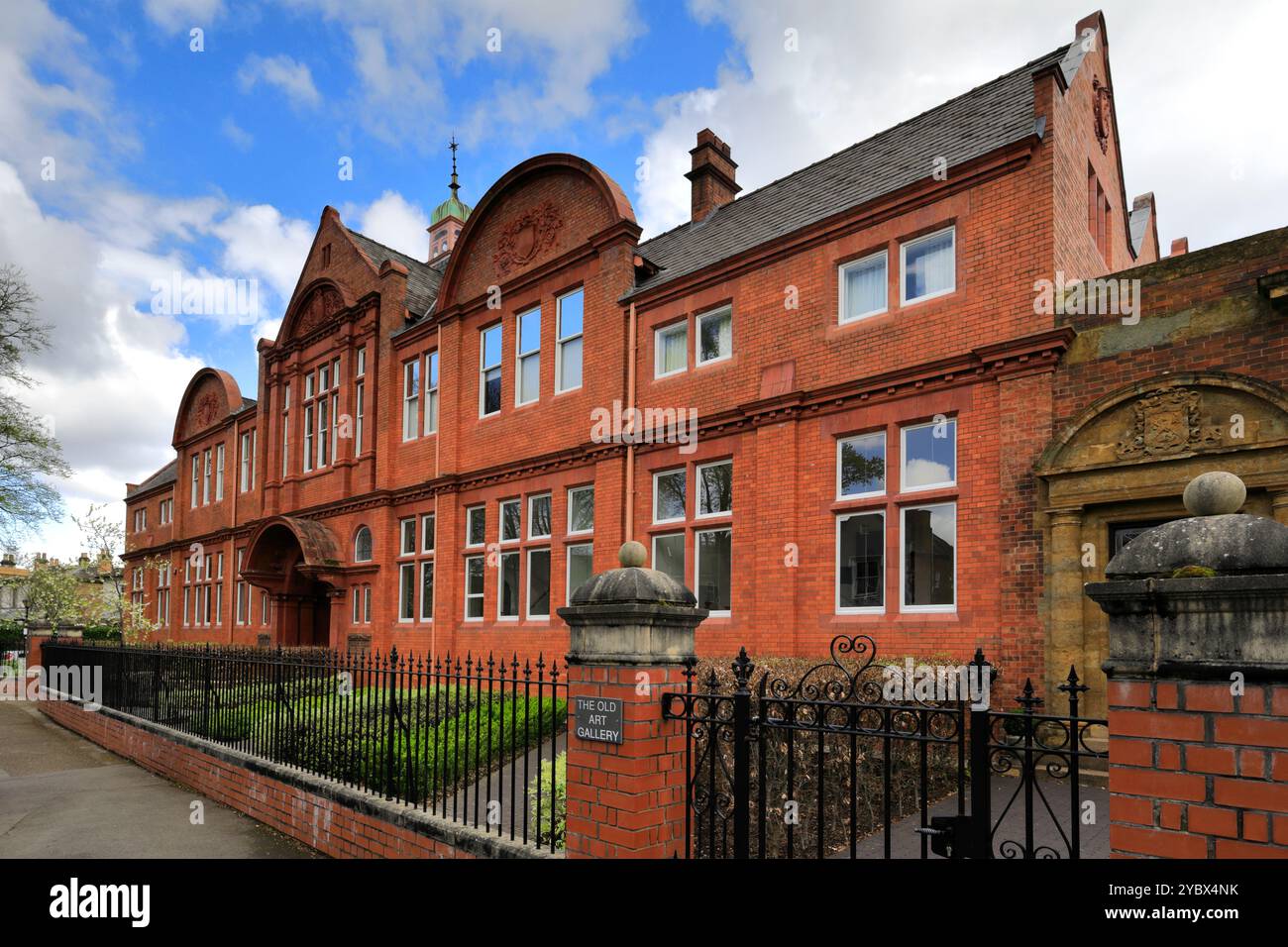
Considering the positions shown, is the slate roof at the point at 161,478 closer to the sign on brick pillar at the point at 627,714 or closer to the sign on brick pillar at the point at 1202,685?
the sign on brick pillar at the point at 627,714

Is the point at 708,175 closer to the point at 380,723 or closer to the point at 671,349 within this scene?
the point at 671,349

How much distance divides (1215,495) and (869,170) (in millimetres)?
11165

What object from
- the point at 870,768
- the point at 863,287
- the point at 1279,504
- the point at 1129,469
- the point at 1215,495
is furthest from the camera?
the point at 863,287

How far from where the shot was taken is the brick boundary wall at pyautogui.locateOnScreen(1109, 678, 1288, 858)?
2.87 metres

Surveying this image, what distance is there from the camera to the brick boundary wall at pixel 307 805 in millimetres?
6598

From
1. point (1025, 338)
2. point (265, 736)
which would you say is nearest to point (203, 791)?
point (265, 736)

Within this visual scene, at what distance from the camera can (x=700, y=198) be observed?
18.0 metres

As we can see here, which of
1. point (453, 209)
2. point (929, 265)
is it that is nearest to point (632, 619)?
point (929, 265)

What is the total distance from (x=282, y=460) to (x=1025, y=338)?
820 inches

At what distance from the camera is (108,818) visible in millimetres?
9383

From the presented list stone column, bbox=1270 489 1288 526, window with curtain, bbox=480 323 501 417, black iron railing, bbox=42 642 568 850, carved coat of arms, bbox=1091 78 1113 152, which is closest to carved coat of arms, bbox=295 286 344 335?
window with curtain, bbox=480 323 501 417

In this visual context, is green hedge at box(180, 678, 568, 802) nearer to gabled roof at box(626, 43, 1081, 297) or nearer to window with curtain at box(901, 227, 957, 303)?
window with curtain at box(901, 227, 957, 303)

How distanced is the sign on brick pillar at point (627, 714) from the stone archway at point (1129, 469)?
5846 millimetres

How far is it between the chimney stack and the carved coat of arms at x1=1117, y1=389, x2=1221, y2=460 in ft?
34.1
